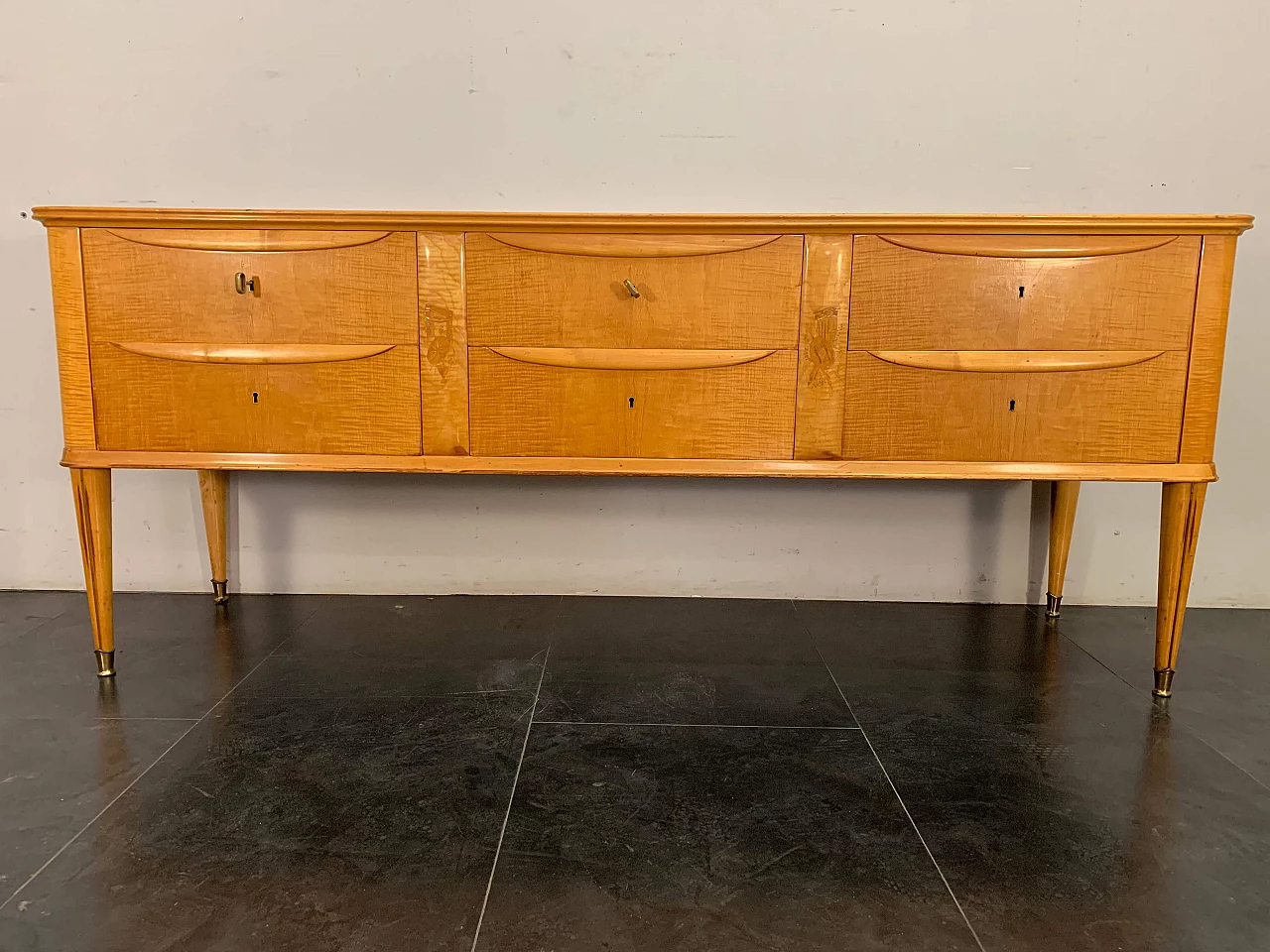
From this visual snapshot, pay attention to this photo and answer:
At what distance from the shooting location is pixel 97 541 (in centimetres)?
159

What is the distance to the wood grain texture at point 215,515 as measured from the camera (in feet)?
6.77

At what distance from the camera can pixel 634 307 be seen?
1.50 meters

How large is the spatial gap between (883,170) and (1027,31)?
0.47 metres

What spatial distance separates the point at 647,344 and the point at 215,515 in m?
1.29

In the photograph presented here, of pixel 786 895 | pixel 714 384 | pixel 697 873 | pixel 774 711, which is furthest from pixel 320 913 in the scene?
pixel 714 384

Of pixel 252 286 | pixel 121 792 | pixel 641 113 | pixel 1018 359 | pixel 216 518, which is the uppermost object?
pixel 641 113

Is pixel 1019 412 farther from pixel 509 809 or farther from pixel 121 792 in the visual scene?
pixel 121 792

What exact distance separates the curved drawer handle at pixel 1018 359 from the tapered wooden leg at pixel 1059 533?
0.60 m

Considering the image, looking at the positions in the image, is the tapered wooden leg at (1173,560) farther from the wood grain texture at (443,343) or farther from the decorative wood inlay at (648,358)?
the wood grain texture at (443,343)

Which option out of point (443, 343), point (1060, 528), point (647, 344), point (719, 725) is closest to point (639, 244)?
point (647, 344)

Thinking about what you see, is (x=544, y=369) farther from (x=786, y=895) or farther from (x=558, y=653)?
(x=786, y=895)

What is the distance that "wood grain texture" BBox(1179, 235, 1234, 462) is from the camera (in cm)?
144

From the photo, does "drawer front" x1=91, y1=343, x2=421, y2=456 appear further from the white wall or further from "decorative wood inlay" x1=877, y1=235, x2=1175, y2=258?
"decorative wood inlay" x1=877, y1=235, x2=1175, y2=258

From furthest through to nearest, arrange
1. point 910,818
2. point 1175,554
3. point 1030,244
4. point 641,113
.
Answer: point 641,113, point 1175,554, point 1030,244, point 910,818
